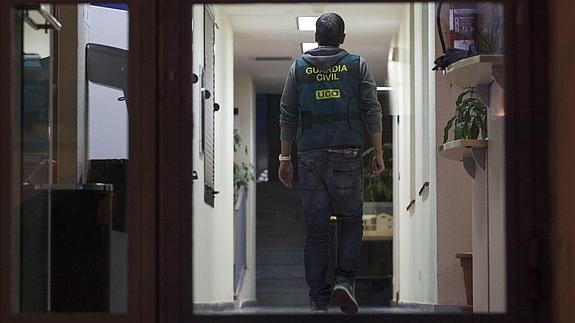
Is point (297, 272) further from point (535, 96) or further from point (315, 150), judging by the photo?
point (535, 96)

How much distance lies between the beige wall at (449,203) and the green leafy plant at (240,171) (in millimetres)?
4110

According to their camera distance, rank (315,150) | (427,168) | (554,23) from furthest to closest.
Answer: (427,168)
(315,150)
(554,23)

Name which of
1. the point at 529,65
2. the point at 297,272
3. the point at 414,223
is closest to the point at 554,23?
the point at 529,65

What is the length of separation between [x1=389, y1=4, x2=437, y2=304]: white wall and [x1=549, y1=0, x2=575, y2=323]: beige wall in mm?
3923

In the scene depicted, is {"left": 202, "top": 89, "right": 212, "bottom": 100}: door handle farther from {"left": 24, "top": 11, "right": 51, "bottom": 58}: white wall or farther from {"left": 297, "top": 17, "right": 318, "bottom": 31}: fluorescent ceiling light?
{"left": 24, "top": 11, "right": 51, "bottom": 58}: white wall

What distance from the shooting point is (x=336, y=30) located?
473cm

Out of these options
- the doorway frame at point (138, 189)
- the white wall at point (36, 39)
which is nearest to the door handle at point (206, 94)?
the white wall at point (36, 39)

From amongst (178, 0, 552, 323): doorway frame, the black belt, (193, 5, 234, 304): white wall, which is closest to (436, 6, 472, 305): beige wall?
(193, 5, 234, 304): white wall

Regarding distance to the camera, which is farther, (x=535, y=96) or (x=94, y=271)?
(x=94, y=271)

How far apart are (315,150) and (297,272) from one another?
6702 millimetres

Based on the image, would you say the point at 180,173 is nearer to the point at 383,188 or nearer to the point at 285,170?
the point at 285,170

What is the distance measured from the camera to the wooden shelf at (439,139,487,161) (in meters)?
3.97

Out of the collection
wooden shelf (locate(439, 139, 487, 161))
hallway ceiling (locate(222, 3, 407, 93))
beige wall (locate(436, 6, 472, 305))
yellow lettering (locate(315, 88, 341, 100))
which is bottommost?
beige wall (locate(436, 6, 472, 305))

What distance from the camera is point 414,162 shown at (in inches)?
314
